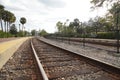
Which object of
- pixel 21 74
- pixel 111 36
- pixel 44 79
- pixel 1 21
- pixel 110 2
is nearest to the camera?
pixel 44 79

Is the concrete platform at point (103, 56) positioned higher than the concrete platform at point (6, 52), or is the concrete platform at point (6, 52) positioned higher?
the concrete platform at point (6, 52)

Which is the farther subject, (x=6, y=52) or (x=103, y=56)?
(x=6, y=52)

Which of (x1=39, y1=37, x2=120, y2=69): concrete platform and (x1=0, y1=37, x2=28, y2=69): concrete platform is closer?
(x1=39, y1=37, x2=120, y2=69): concrete platform

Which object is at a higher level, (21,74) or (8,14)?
(8,14)

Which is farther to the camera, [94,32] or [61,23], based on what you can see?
[61,23]

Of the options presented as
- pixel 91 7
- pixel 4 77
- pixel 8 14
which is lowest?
pixel 4 77

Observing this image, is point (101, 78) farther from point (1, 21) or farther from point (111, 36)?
point (1, 21)

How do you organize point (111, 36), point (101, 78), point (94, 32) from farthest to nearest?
point (111, 36), point (94, 32), point (101, 78)

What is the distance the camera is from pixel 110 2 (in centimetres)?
2625

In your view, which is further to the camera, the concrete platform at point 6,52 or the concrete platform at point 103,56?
the concrete platform at point 6,52

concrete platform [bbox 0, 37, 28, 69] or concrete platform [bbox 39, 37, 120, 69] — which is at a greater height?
concrete platform [bbox 0, 37, 28, 69]

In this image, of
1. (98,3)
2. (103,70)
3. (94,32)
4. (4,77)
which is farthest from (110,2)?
(4,77)

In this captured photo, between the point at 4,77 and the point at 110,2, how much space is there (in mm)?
23617

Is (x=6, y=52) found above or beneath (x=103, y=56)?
above
